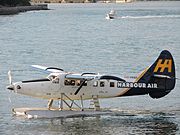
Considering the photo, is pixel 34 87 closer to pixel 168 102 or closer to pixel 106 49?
pixel 168 102

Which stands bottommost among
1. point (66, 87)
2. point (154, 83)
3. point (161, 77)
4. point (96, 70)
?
point (96, 70)

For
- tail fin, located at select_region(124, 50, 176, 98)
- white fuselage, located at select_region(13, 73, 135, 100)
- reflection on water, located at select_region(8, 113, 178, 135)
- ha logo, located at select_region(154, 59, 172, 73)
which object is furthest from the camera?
ha logo, located at select_region(154, 59, 172, 73)

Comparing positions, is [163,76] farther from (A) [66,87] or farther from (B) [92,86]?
(A) [66,87]

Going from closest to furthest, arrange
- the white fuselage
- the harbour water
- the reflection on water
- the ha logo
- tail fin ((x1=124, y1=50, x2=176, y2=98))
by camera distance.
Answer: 1. the reflection on water
2. the harbour water
3. the white fuselage
4. tail fin ((x1=124, y1=50, x2=176, y2=98))
5. the ha logo

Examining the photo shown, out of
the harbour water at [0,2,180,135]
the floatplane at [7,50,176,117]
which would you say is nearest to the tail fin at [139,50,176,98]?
the floatplane at [7,50,176,117]

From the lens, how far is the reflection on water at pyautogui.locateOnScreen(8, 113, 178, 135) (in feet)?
88.1

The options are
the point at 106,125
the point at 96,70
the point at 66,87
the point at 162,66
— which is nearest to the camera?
the point at 106,125

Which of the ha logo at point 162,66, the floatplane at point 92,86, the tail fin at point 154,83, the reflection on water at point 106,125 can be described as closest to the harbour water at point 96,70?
the reflection on water at point 106,125

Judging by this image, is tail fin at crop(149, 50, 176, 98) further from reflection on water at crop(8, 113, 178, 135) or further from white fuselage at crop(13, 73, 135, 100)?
white fuselage at crop(13, 73, 135, 100)

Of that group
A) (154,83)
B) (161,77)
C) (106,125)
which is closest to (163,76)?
(161,77)

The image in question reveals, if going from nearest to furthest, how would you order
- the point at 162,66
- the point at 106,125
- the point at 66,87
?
the point at 106,125 → the point at 66,87 → the point at 162,66

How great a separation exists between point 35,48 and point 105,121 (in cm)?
4097

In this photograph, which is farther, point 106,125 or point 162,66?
point 162,66

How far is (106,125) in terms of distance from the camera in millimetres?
27953
